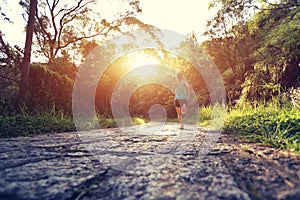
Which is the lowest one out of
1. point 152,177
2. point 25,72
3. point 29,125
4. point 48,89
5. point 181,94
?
point 152,177

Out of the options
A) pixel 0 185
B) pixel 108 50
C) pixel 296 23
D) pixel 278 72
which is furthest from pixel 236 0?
pixel 0 185

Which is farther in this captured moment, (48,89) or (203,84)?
(203,84)

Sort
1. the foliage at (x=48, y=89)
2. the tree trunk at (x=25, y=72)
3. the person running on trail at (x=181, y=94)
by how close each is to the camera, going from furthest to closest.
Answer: the person running on trail at (x=181, y=94), the foliage at (x=48, y=89), the tree trunk at (x=25, y=72)

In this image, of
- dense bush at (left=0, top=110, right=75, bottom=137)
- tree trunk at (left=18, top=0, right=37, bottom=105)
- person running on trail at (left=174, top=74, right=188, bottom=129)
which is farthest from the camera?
person running on trail at (left=174, top=74, right=188, bottom=129)

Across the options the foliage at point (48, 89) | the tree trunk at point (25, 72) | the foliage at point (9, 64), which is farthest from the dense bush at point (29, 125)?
the foliage at point (9, 64)

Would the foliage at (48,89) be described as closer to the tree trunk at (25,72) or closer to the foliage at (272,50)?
the tree trunk at (25,72)

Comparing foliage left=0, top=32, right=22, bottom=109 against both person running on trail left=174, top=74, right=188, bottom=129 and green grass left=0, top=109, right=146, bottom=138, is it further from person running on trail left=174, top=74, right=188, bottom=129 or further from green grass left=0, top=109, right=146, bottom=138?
person running on trail left=174, top=74, right=188, bottom=129

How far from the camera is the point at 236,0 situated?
8.52 meters

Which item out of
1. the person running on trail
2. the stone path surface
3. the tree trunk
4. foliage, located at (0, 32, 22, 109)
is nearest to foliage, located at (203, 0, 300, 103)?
the person running on trail

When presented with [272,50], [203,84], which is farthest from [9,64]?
[203,84]

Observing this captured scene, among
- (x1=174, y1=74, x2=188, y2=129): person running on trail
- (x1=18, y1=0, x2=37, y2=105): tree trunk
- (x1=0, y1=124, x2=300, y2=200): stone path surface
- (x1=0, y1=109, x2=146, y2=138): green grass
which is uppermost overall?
(x1=18, y1=0, x2=37, y2=105): tree trunk

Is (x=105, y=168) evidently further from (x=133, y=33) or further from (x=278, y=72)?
(x=133, y=33)

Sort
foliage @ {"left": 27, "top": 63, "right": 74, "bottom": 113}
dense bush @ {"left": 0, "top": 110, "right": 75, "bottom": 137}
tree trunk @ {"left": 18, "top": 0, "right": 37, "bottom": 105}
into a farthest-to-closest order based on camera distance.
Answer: foliage @ {"left": 27, "top": 63, "right": 74, "bottom": 113}
tree trunk @ {"left": 18, "top": 0, "right": 37, "bottom": 105}
dense bush @ {"left": 0, "top": 110, "right": 75, "bottom": 137}

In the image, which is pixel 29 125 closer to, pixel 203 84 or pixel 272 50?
pixel 272 50
